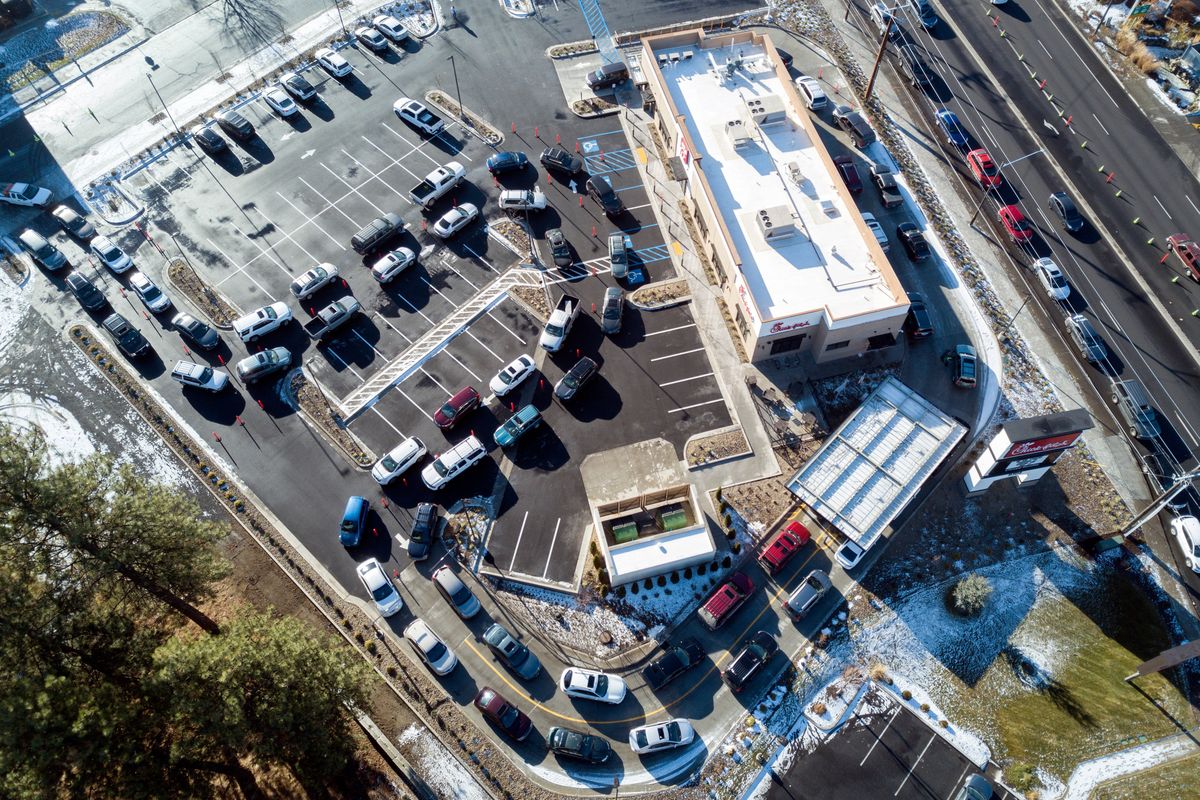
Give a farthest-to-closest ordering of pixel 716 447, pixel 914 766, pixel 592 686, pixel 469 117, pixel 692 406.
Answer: pixel 469 117
pixel 692 406
pixel 716 447
pixel 592 686
pixel 914 766

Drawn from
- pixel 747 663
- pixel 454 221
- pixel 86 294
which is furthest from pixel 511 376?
pixel 86 294

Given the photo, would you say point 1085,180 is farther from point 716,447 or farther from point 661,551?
point 661,551

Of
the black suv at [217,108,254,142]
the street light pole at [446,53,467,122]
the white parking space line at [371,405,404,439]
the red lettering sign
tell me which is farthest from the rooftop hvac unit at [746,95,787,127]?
the black suv at [217,108,254,142]

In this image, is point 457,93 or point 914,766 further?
point 457,93

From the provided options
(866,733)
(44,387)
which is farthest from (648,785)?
(44,387)

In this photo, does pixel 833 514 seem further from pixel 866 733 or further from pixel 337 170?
pixel 337 170

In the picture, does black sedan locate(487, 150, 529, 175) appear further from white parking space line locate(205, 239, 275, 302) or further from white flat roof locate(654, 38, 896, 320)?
white parking space line locate(205, 239, 275, 302)

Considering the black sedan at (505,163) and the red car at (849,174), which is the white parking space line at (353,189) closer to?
the black sedan at (505,163)
